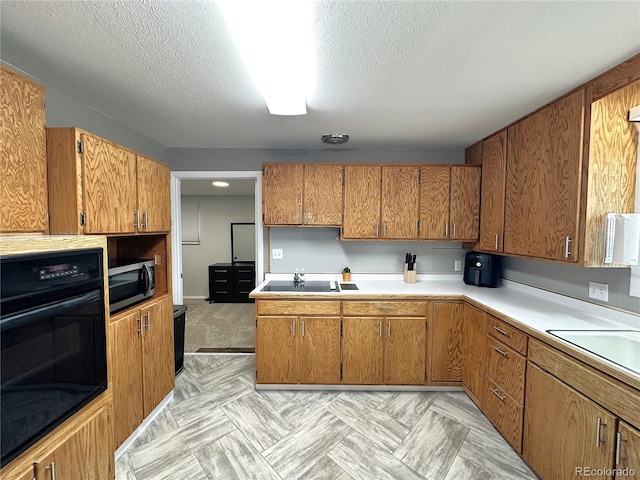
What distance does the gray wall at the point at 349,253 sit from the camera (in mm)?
3105

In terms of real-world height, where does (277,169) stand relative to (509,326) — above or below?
above

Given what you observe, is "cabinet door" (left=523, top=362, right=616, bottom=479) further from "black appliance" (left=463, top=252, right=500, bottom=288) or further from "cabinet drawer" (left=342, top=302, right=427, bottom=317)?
"black appliance" (left=463, top=252, right=500, bottom=288)

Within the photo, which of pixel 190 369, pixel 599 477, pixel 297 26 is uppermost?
pixel 297 26

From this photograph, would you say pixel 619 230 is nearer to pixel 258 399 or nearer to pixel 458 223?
pixel 458 223

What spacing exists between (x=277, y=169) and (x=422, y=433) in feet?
8.42

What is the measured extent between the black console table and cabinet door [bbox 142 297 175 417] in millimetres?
3275

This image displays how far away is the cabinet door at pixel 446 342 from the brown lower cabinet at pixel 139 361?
2.30 meters

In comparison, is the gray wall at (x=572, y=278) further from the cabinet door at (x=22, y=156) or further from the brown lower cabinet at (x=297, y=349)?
the cabinet door at (x=22, y=156)

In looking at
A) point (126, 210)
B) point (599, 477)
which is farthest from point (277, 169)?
point (599, 477)

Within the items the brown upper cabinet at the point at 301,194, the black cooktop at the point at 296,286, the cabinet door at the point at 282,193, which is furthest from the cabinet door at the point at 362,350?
the cabinet door at the point at 282,193

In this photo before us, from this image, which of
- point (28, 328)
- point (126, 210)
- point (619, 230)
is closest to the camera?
point (28, 328)

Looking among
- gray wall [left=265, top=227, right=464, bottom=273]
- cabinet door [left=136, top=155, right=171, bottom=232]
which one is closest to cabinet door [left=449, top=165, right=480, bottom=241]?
gray wall [left=265, top=227, right=464, bottom=273]

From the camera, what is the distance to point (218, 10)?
1095mm

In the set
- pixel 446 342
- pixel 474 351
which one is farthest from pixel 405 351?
pixel 474 351
